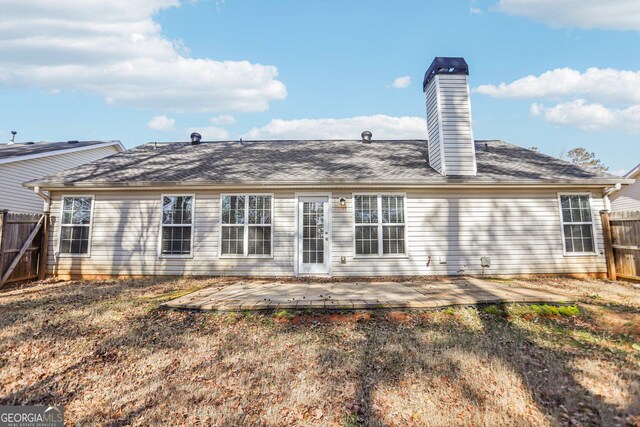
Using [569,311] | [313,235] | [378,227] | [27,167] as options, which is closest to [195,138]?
[27,167]

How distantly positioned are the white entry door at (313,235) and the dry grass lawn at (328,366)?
357cm

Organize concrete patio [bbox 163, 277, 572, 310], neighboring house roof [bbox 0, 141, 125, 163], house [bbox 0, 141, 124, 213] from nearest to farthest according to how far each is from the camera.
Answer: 1. concrete patio [bbox 163, 277, 572, 310]
2. house [bbox 0, 141, 124, 213]
3. neighboring house roof [bbox 0, 141, 125, 163]

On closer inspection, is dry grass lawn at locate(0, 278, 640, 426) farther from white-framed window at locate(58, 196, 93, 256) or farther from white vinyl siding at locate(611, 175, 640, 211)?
white vinyl siding at locate(611, 175, 640, 211)

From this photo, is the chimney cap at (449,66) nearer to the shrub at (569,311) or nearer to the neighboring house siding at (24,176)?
the shrub at (569,311)

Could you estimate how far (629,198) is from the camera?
568 inches

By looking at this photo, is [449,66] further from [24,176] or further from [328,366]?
[24,176]

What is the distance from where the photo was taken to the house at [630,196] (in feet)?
44.3

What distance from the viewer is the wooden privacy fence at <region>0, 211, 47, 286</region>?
6938 millimetres

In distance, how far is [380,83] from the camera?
15000 millimetres

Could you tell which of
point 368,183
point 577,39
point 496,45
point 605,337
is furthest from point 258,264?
point 577,39

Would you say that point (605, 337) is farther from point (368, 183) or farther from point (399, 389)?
point (368, 183)

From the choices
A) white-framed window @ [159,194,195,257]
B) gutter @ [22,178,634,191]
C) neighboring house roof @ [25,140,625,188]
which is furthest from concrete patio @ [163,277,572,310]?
neighboring house roof @ [25,140,625,188]

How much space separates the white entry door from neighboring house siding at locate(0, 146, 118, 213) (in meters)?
11.6

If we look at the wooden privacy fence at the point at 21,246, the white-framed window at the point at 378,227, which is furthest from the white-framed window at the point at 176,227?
the white-framed window at the point at 378,227
